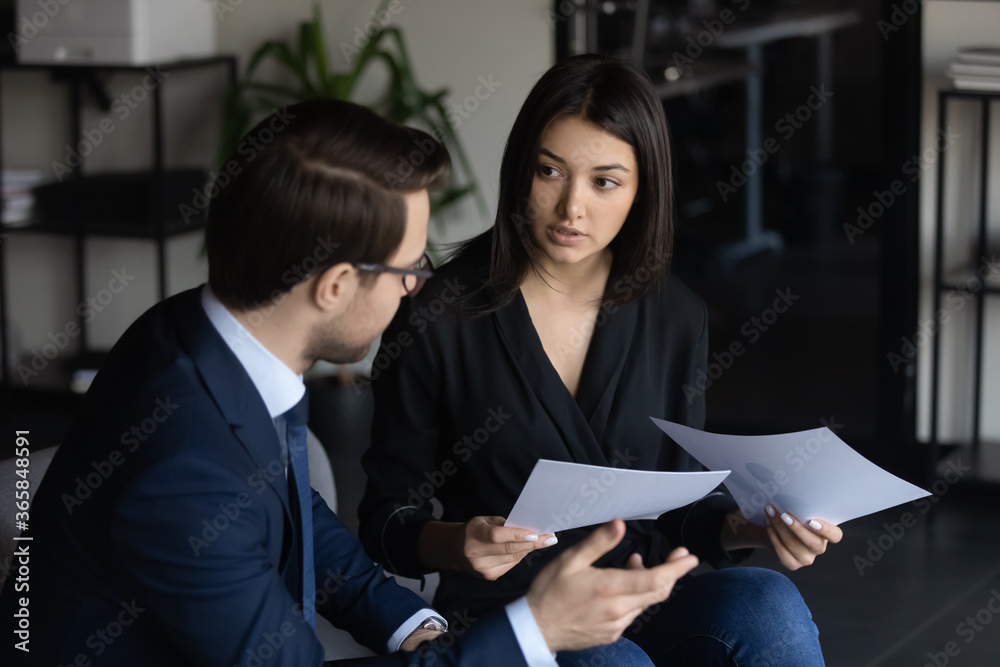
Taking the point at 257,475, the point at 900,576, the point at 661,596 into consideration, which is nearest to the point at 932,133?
the point at 900,576

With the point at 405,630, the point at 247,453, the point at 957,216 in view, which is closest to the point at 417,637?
the point at 405,630

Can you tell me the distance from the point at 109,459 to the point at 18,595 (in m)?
0.21

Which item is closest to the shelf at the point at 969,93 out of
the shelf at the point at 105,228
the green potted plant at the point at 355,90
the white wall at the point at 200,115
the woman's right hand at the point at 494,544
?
the white wall at the point at 200,115

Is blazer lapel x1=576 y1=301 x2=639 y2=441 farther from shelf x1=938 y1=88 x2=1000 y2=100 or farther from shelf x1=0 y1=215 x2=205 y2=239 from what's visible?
shelf x1=0 y1=215 x2=205 y2=239

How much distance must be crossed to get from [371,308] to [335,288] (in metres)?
0.05

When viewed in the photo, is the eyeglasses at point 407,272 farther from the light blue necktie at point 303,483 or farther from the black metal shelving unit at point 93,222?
the black metal shelving unit at point 93,222

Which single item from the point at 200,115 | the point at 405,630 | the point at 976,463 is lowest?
the point at 976,463

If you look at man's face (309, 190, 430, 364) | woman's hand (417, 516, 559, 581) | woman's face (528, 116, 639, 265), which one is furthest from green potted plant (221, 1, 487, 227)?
man's face (309, 190, 430, 364)

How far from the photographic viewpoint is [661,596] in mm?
1184

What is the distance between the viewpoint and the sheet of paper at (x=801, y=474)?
1.32 meters

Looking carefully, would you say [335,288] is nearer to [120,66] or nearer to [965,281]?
[965,281]

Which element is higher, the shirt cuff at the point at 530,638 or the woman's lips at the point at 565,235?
the woman's lips at the point at 565,235

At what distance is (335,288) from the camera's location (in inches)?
45.8

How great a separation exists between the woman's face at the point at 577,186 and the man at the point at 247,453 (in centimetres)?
44
